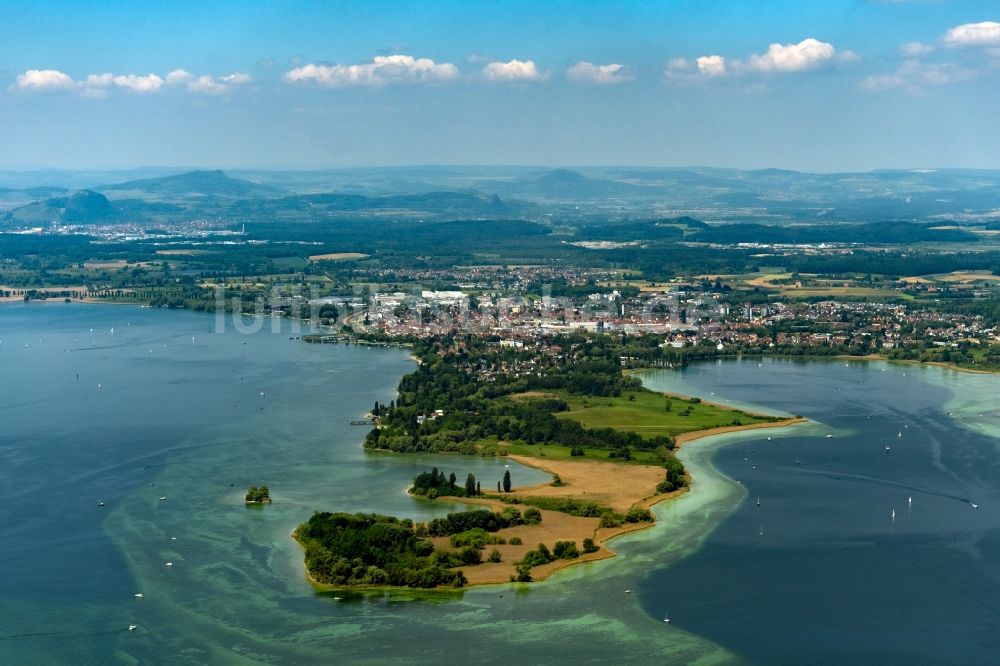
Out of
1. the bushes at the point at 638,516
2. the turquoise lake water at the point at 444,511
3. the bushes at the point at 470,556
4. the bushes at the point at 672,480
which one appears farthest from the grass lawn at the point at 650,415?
the bushes at the point at 470,556

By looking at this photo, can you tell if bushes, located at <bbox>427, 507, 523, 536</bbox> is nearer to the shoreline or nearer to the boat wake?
the shoreline

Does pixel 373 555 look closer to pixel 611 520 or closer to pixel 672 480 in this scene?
pixel 611 520

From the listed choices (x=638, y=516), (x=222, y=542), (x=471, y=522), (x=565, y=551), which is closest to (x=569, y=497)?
(x=638, y=516)

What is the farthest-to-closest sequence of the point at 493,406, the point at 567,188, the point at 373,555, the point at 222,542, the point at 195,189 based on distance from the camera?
the point at 567,188, the point at 195,189, the point at 493,406, the point at 222,542, the point at 373,555

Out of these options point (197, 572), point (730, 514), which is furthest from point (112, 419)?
point (730, 514)

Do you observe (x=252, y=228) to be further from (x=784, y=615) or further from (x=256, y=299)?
(x=784, y=615)

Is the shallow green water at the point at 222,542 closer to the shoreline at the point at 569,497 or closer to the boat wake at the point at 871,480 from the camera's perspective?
the shoreline at the point at 569,497
